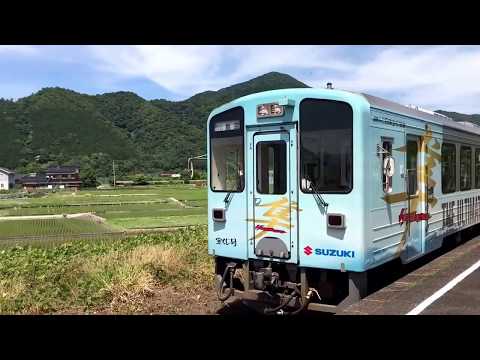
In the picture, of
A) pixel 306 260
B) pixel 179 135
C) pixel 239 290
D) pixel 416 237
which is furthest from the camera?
pixel 179 135

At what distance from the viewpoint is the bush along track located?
7320 millimetres

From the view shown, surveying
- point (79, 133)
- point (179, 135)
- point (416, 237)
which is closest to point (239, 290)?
point (416, 237)

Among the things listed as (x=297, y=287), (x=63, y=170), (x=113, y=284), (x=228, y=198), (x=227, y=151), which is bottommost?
(x=113, y=284)

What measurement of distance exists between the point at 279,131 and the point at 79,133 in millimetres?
151680

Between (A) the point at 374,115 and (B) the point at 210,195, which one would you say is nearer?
(A) the point at 374,115

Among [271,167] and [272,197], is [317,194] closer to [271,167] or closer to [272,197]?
[272,197]

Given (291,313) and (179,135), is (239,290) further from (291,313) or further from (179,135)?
(179,135)

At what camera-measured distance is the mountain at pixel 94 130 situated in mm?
137000

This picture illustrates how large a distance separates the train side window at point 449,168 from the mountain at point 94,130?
123452 mm

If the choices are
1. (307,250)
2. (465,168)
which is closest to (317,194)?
(307,250)

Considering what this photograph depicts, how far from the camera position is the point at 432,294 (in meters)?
6.31

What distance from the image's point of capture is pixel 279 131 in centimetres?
645

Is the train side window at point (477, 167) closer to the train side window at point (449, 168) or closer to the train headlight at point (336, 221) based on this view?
the train side window at point (449, 168)

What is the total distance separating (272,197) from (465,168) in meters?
5.74
